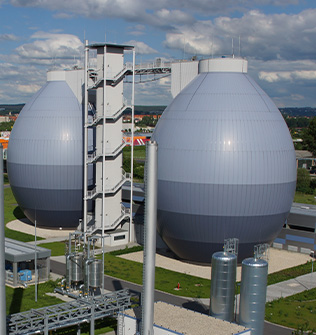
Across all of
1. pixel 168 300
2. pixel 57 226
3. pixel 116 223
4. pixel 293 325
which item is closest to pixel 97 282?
pixel 168 300

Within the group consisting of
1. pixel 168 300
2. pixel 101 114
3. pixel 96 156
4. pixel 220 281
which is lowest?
pixel 168 300

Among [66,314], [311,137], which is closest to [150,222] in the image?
[66,314]

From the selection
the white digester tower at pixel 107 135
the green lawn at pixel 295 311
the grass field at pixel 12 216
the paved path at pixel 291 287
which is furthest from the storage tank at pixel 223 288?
the grass field at pixel 12 216

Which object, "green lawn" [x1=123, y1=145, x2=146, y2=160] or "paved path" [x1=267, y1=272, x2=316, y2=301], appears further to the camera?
"green lawn" [x1=123, y1=145, x2=146, y2=160]

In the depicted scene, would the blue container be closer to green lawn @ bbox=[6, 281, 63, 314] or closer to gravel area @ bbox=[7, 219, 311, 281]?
green lawn @ bbox=[6, 281, 63, 314]

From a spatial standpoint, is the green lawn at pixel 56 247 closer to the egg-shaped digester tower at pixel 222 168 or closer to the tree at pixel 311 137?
the egg-shaped digester tower at pixel 222 168

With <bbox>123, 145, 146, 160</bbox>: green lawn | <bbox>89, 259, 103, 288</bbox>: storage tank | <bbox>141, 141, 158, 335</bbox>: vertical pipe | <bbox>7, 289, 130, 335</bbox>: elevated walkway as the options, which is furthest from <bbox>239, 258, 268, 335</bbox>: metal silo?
<bbox>123, 145, 146, 160</bbox>: green lawn

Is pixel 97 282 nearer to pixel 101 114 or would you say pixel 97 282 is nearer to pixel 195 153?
pixel 195 153
